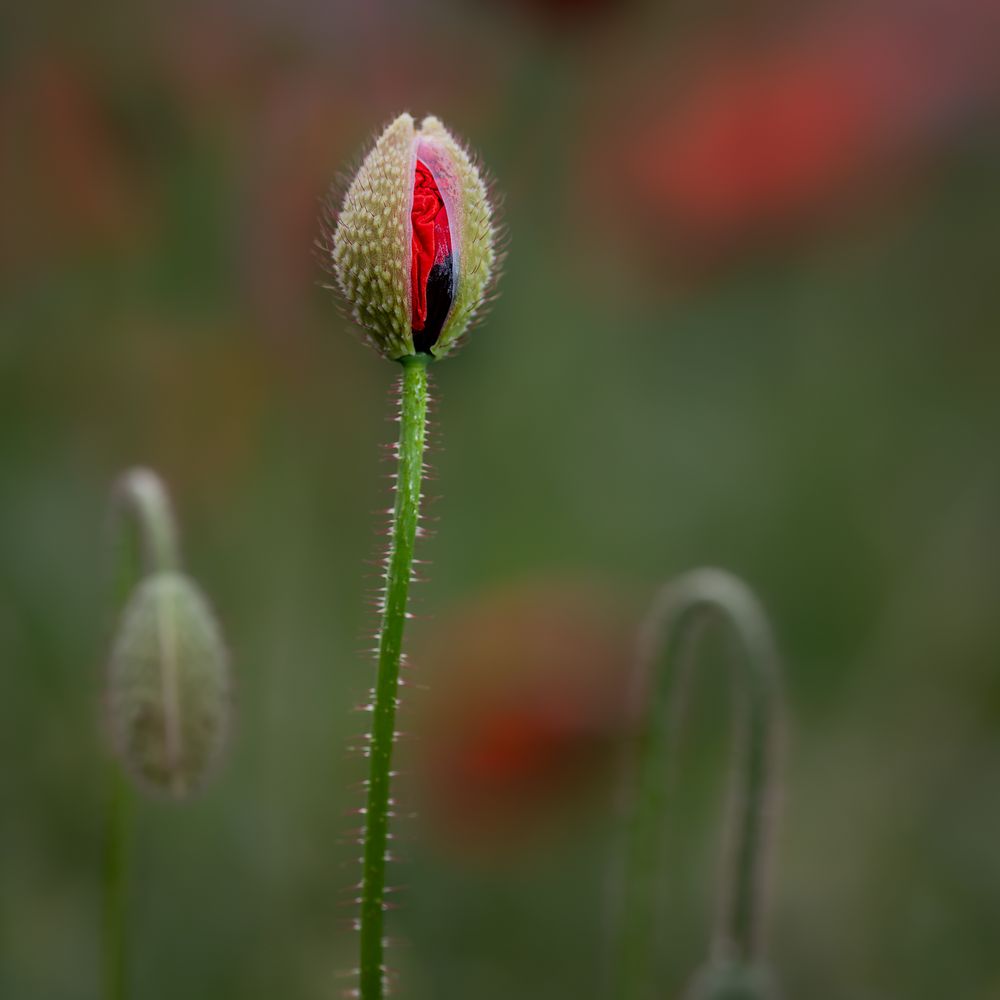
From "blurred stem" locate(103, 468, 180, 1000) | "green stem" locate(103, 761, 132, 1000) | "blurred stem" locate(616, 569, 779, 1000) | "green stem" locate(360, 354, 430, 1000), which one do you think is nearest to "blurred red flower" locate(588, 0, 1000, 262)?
"blurred stem" locate(616, 569, 779, 1000)

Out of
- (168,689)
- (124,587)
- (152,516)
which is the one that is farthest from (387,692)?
(124,587)

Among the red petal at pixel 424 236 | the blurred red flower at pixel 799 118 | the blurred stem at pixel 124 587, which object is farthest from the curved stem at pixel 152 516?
the blurred red flower at pixel 799 118

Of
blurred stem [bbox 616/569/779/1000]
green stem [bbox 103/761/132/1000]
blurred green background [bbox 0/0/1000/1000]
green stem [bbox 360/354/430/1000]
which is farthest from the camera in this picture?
blurred green background [bbox 0/0/1000/1000]

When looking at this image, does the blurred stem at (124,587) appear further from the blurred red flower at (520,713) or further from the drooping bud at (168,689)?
the blurred red flower at (520,713)

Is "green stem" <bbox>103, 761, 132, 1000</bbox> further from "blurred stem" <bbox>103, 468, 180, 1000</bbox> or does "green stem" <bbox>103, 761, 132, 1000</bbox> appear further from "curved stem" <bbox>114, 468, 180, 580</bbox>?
"curved stem" <bbox>114, 468, 180, 580</bbox>

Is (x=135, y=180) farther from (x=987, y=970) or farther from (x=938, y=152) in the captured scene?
(x=987, y=970)

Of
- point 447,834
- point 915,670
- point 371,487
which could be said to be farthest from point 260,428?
point 915,670
